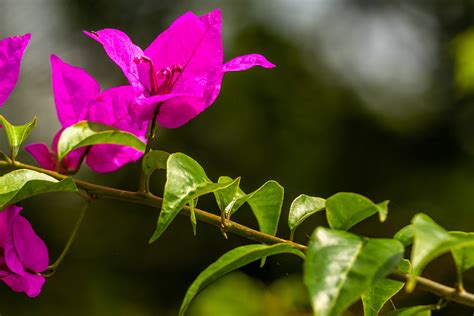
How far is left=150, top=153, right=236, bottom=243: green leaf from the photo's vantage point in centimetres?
43

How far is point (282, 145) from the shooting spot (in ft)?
11.9

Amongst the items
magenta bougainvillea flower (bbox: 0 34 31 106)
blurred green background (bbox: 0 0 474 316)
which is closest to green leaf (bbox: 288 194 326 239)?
magenta bougainvillea flower (bbox: 0 34 31 106)

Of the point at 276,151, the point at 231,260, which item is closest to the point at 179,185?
the point at 231,260

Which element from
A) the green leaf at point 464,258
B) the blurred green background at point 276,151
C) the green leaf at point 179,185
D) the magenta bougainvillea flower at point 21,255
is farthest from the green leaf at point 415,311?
the blurred green background at point 276,151

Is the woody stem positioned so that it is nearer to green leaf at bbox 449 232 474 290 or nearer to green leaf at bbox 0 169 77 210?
green leaf at bbox 0 169 77 210

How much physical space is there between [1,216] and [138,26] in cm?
440

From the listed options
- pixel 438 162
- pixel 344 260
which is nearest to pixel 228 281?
pixel 344 260

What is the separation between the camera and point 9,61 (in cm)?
55

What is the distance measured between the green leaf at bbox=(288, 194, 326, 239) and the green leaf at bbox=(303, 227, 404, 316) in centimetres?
14

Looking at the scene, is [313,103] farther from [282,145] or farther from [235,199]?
[235,199]

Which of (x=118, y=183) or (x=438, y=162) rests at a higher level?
(x=438, y=162)

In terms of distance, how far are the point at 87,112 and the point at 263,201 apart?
0.16 meters

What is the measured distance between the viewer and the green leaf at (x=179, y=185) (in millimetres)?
425

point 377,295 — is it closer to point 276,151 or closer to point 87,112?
point 87,112
